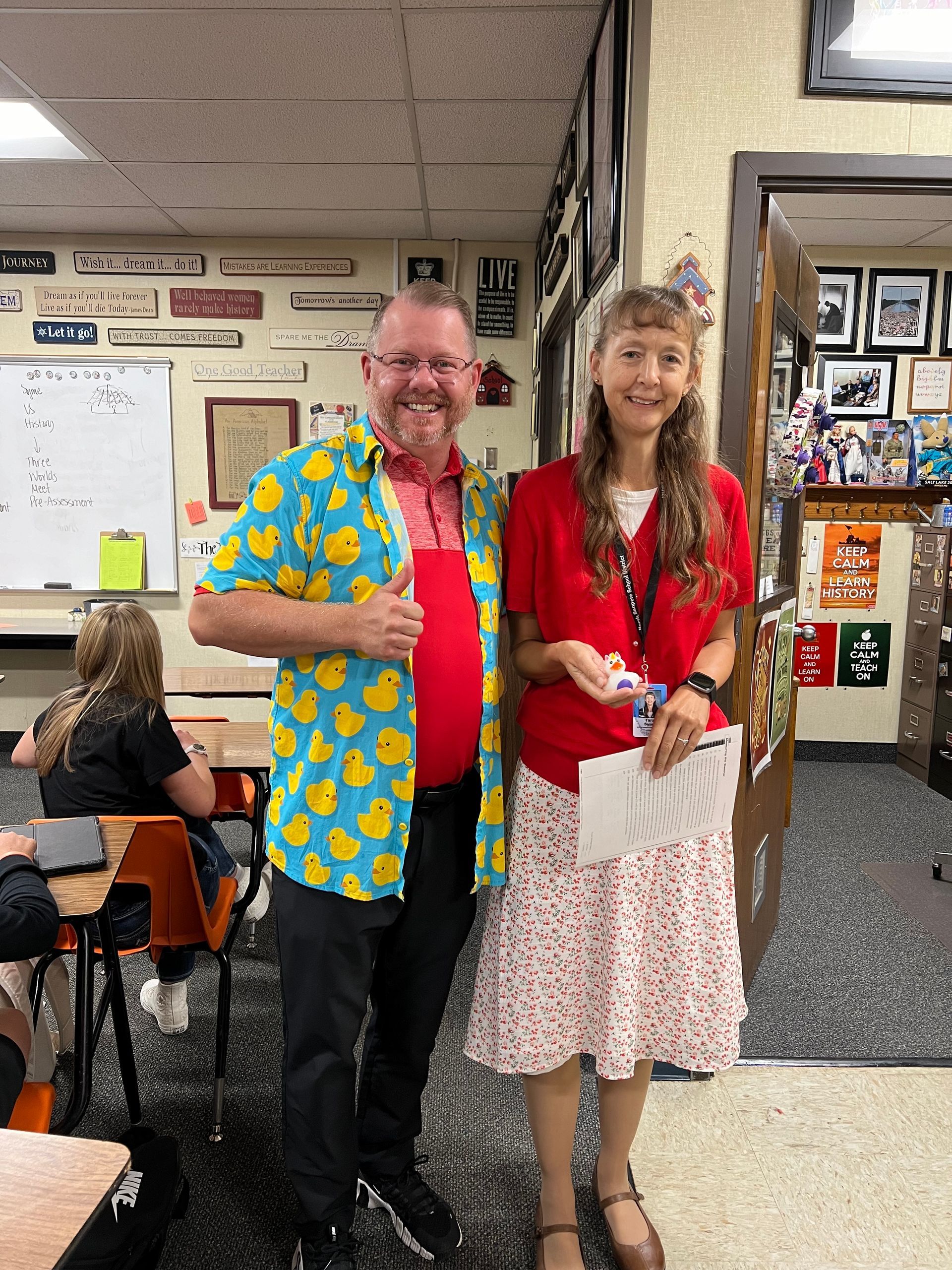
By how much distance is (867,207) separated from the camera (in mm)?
A: 3750

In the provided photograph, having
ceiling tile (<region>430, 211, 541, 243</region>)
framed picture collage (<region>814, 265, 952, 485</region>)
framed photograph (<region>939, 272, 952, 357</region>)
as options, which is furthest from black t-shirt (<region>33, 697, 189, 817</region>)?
framed photograph (<region>939, 272, 952, 357</region>)

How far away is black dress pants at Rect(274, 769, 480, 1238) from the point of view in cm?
131

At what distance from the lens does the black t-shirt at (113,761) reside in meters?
1.87

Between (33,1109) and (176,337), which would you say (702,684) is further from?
(176,337)

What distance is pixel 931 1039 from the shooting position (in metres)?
2.19

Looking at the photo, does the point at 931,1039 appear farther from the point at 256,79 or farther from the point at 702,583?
the point at 256,79

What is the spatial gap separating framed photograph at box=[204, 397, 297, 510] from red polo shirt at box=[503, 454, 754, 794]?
3393 millimetres

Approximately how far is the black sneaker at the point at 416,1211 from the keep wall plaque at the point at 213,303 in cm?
412

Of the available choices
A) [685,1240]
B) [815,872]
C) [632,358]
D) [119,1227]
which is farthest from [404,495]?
[815,872]

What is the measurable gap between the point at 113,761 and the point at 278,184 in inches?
112

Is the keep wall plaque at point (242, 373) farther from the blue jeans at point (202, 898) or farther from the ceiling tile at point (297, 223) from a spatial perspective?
the blue jeans at point (202, 898)

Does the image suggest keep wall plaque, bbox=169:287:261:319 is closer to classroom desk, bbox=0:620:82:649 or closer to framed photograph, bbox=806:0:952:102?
classroom desk, bbox=0:620:82:649

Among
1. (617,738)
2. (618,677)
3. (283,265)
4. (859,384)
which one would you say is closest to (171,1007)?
(617,738)

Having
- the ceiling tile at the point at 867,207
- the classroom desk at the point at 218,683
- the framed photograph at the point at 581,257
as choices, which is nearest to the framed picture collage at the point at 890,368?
the ceiling tile at the point at 867,207
